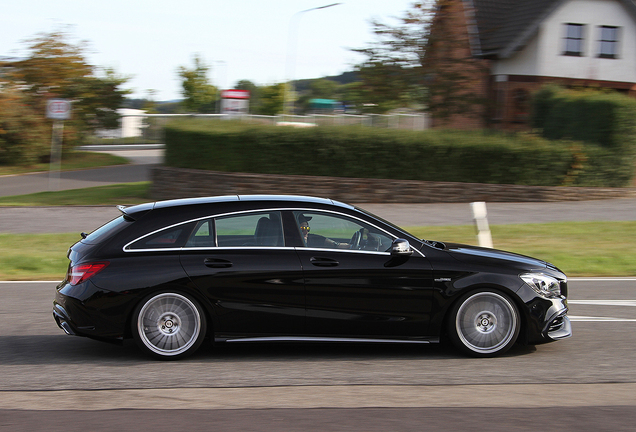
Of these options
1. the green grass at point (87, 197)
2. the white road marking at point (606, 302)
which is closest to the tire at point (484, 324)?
the white road marking at point (606, 302)

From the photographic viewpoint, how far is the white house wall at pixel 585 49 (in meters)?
32.1

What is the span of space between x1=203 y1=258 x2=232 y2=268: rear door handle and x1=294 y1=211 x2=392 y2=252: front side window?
28.1 inches

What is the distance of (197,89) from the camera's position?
47906 mm

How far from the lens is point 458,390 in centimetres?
528

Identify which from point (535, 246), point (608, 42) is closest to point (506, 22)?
point (608, 42)

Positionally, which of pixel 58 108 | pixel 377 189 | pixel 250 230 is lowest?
pixel 250 230

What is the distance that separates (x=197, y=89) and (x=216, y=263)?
43499 millimetres

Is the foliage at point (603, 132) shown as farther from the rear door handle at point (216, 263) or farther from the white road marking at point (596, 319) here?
the rear door handle at point (216, 263)

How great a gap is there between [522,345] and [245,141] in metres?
14.6

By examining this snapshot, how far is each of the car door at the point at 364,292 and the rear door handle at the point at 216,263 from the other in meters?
0.63

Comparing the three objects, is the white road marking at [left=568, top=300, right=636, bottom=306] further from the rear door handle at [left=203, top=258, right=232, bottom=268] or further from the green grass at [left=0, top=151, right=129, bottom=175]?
the green grass at [left=0, top=151, right=129, bottom=175]

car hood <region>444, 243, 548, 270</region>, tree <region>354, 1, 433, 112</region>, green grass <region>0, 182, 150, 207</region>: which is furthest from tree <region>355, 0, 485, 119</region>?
car hood <region>444, 243, 548, 270</region>

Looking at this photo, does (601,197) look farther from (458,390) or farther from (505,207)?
(458,390)

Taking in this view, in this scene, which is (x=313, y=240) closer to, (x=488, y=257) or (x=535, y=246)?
(x=488, y=257)
